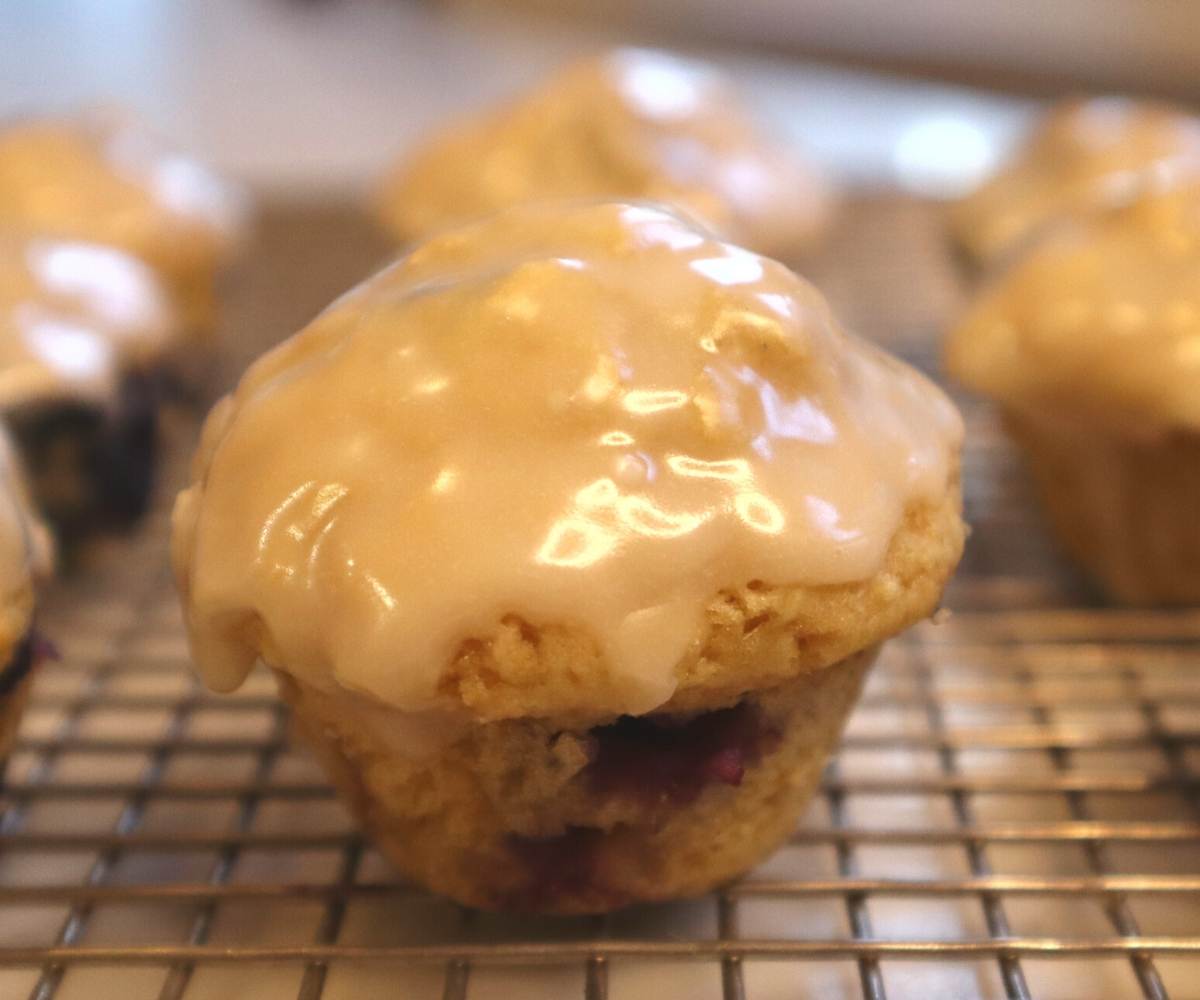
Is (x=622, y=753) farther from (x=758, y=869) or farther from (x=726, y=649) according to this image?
(x=758, y=869)

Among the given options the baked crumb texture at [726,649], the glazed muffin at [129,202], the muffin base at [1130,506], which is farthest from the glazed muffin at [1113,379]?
the glazed muffin at [129,202]

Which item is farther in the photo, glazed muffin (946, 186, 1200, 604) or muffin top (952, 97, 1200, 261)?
muffin top (952, 97, 1200, 261)

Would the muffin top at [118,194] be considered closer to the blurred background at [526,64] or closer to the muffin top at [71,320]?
the muffin top at [71,320]

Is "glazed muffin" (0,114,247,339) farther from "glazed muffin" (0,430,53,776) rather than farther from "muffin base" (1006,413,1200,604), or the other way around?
"muffin base" (1006,413,1200,604)

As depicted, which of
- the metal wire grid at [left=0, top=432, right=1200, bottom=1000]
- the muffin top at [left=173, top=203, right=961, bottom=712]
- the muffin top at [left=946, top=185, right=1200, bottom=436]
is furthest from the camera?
the muffin top at [left=946, top=185, right=1200, bottom=436]

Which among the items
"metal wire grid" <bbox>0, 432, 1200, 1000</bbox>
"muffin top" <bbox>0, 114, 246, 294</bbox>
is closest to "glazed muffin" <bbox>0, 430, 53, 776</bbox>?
"metal wire grid" <bbox>0, 432, 1200, 1000</bbox>

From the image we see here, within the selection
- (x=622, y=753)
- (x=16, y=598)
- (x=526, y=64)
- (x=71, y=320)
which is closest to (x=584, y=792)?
(x=622, y=753)
